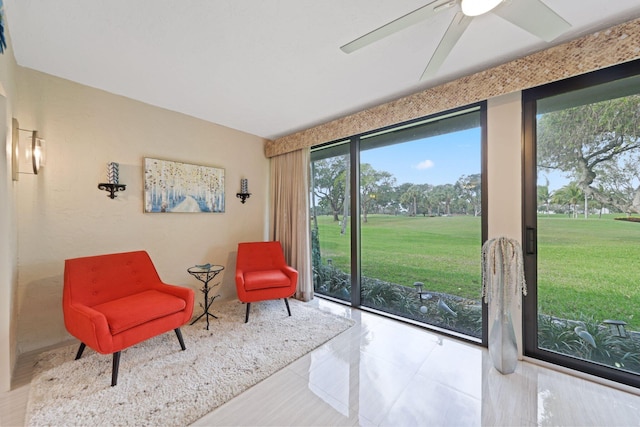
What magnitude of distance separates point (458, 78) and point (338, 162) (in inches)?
64.3

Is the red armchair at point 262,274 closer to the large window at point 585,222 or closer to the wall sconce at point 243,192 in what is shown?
the wall sconce at point 243,192

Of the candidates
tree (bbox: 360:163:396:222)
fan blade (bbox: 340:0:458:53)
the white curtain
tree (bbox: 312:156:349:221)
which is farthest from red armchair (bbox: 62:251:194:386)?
fan blade (bbox: 340:0:458:53)

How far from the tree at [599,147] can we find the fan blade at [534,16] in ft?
3.00

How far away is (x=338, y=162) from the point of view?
3391 millimetres

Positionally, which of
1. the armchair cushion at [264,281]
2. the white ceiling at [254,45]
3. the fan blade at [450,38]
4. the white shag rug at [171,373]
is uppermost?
the white ceiling at [254,45]

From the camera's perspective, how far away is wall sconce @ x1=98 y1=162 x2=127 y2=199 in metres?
2.39

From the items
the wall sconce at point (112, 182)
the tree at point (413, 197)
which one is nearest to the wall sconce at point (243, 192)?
the wall sconce at point (112, 182)

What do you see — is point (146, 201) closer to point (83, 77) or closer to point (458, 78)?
point (83, 77)

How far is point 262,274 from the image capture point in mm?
2980

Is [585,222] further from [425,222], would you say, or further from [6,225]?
[6,225]

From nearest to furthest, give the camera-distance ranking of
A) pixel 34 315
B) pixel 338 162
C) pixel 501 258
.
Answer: pixel 501 258 < pixel 34 315 < pixel 338 162

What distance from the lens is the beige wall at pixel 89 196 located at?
210 cm

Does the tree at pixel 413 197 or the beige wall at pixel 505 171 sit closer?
the beige wall at pixel 505 171

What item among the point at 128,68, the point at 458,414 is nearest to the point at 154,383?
the point at 458,414
